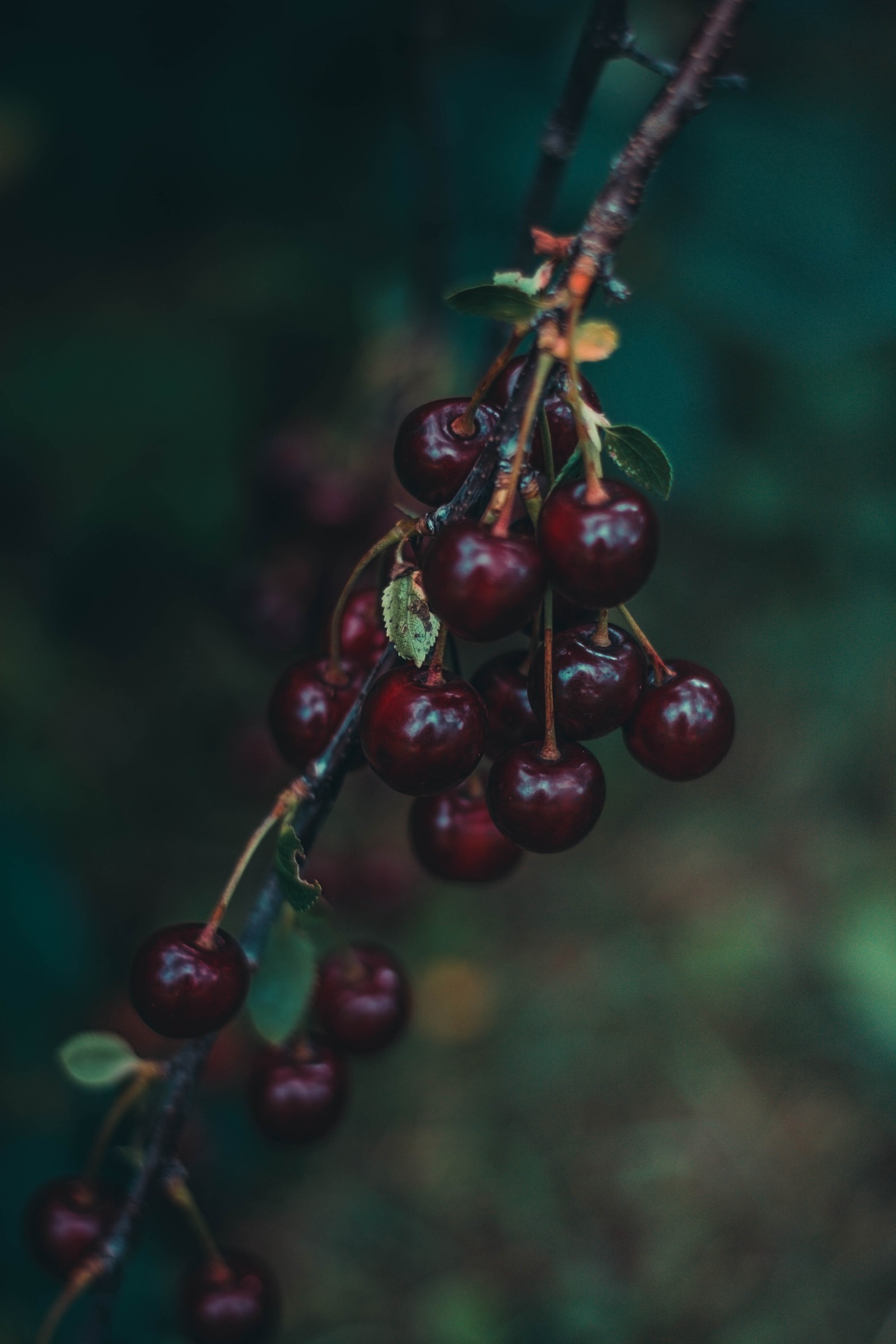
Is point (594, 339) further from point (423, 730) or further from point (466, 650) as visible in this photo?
point (466, 650)

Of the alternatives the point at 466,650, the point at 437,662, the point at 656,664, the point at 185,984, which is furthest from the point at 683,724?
the point at 466,650

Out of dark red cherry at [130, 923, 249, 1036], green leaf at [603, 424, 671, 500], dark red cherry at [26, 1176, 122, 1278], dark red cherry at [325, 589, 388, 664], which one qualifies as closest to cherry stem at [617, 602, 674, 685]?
green leaf at [603, 424, 671, 500]

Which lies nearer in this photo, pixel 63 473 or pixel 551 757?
pixel 551 757

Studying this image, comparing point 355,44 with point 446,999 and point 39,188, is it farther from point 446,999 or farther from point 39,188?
point 446,999

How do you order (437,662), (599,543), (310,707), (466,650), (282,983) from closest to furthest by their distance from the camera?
(599,543) → (437,662) → (310,707) → (282,983) → (466,650)

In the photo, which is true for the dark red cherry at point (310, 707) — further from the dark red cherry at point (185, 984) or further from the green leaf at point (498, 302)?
the green leaf at point (498, 302)

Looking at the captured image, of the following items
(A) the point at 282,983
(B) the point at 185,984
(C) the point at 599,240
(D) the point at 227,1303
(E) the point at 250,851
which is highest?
(C) the point at 599,240

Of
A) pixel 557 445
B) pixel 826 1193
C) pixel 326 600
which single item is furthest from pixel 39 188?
pixel 826 1193

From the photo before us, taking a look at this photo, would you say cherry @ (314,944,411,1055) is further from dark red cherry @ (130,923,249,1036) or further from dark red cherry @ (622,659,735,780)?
dark red cherry @ (622,659,735,780)
